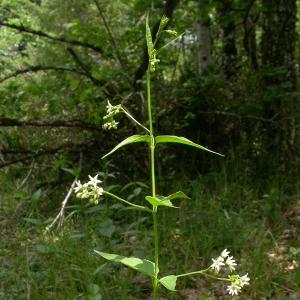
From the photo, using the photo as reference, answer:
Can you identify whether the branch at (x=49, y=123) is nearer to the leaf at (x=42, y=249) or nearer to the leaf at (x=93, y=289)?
the leaf at (x=42, y=249)

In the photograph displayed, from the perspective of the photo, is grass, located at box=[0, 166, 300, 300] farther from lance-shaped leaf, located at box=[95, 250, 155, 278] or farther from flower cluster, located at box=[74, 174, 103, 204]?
flower cluster, located at box=[74, 174, 103, 204]

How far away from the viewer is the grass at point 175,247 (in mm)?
2395

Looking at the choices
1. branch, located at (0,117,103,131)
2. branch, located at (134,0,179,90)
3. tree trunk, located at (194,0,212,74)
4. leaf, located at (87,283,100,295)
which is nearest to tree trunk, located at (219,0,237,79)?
tree trunk, located at (194,0,212,74)

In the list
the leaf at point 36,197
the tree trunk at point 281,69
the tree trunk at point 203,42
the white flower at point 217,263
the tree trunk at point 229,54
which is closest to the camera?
the white flower at point 217,263

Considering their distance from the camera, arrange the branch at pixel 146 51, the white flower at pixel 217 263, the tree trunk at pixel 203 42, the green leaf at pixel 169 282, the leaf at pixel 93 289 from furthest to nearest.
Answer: the tree trunk at pixel 203 42, the branch at pixel 146 51, the leaf at pixel 93 289, the white flower at pixel 217 263, the green leaf at pixel 169 282

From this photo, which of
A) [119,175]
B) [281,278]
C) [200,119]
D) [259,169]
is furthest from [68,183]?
[281,278]

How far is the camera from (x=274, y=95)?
381cm

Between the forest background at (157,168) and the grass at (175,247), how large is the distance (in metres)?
0.01

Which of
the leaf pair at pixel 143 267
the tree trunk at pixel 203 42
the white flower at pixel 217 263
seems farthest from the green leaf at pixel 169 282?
the tree trunk at pixel 203 42

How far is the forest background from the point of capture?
257cm

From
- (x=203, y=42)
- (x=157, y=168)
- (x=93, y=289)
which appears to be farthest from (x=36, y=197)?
(x=203, y=42)

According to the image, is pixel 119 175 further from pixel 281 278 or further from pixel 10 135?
pixel 281 278

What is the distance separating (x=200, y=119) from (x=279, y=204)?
4.61ft

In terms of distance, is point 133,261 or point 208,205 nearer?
point 133,261
